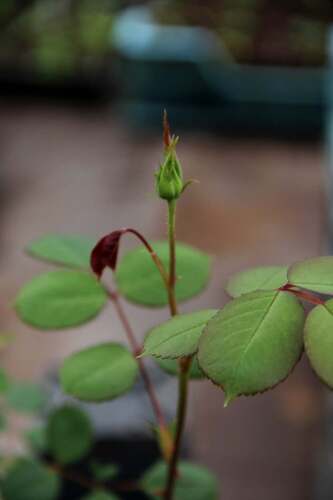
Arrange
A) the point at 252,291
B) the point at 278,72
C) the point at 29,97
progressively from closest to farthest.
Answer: the point at 252,291 < the point at 278,72 < the point at 29,97

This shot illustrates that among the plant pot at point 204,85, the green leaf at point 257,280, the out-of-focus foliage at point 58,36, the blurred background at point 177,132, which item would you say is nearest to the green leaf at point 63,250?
the green leaf at point 257,280

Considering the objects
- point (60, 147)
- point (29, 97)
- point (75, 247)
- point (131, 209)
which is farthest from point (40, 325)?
point (29, 97)

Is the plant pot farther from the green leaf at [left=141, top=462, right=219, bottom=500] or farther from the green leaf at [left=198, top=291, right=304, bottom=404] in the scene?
the green leaf at [left=198, top=291, right=304, bottom=404]

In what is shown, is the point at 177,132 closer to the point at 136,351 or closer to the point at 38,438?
the point at 38,438

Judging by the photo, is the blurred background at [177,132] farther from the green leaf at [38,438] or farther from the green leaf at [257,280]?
the green leaf at [257,280]

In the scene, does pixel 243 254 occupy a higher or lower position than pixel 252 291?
lower

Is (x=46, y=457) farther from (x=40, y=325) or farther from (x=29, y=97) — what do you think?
(x=29, y=97)

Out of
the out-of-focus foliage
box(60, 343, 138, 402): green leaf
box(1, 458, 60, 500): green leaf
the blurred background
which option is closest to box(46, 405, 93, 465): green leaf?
box(1, 458, 60, 500): green leaf
